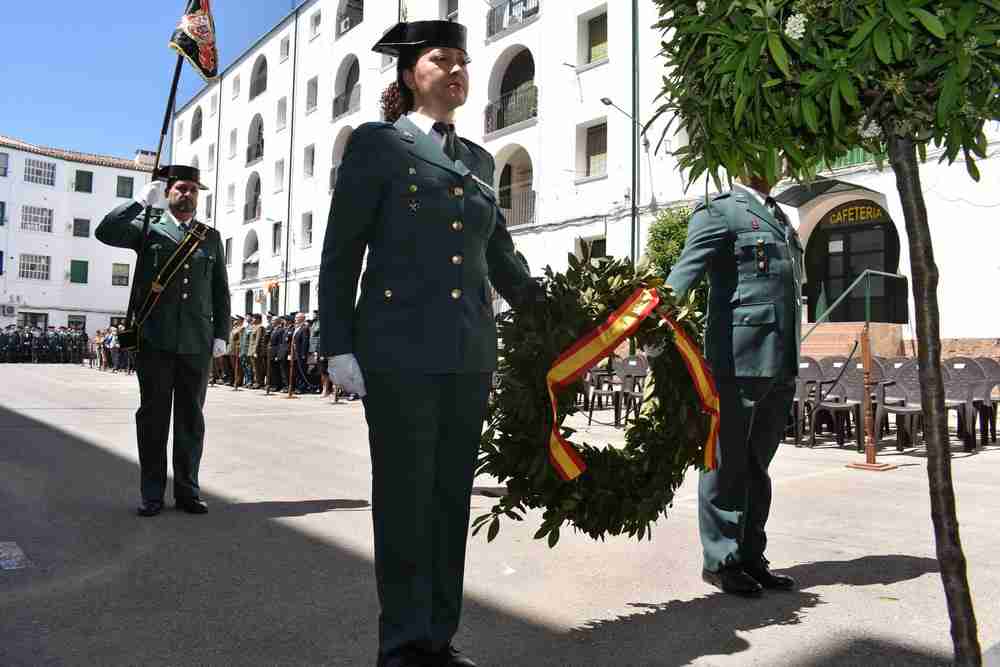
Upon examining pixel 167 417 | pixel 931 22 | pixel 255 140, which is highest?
pixel 255 140

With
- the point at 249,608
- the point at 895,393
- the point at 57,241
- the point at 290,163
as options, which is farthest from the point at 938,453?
the point at 57,241

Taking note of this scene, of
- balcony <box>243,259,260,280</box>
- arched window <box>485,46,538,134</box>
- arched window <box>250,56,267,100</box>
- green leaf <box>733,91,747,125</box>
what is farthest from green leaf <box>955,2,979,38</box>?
arched window <box>250,56,267,100</box>

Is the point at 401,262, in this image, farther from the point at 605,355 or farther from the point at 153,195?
the point at 153,195

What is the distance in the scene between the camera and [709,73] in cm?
210

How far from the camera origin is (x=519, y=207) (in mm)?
26312

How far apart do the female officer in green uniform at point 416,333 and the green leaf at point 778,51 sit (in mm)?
1210

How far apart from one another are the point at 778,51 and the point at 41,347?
2007 inches

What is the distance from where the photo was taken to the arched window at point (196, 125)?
49.2 meters

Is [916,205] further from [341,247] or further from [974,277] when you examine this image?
[974,277]

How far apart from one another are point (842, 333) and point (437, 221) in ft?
41.8

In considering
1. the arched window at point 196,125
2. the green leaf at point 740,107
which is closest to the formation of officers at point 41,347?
the arched window at point 196,125

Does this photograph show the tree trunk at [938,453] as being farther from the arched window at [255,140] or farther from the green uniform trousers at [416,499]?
the arched window at [255,140]

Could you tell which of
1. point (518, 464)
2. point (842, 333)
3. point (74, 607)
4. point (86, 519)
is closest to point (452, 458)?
point (518, 464)

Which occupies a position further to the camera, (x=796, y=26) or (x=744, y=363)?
(x=744, y=363)
